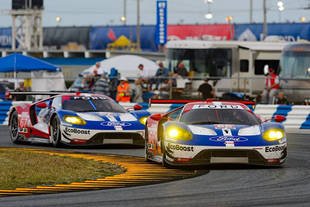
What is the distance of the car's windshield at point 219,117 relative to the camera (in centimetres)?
1542

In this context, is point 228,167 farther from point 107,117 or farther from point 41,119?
point 41,119

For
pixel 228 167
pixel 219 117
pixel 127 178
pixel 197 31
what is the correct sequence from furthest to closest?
1. pixel 197 31
2. pixel 219 117
3. pixel 228 167
4. pixel 127 178

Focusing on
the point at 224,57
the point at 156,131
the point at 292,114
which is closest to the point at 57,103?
the point at 156,131

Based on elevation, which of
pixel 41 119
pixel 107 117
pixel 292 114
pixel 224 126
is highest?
pixel 224 126

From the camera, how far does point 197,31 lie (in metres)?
82.9

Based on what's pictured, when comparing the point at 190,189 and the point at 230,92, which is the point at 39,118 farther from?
the point at 230,92

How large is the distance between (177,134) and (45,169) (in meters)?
1.97

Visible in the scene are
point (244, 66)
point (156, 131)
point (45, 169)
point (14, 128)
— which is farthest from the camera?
point (244, 66)

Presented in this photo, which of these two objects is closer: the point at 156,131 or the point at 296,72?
the point at 156,131

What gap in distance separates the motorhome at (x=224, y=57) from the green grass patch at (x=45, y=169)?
22.2 metres

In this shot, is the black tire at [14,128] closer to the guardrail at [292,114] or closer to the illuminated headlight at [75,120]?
the illuminated headlight at [75,120]

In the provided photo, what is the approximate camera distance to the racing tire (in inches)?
773

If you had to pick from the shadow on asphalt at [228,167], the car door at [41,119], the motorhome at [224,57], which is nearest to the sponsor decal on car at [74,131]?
the car door at [41,119]

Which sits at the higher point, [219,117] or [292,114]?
[219,117]
